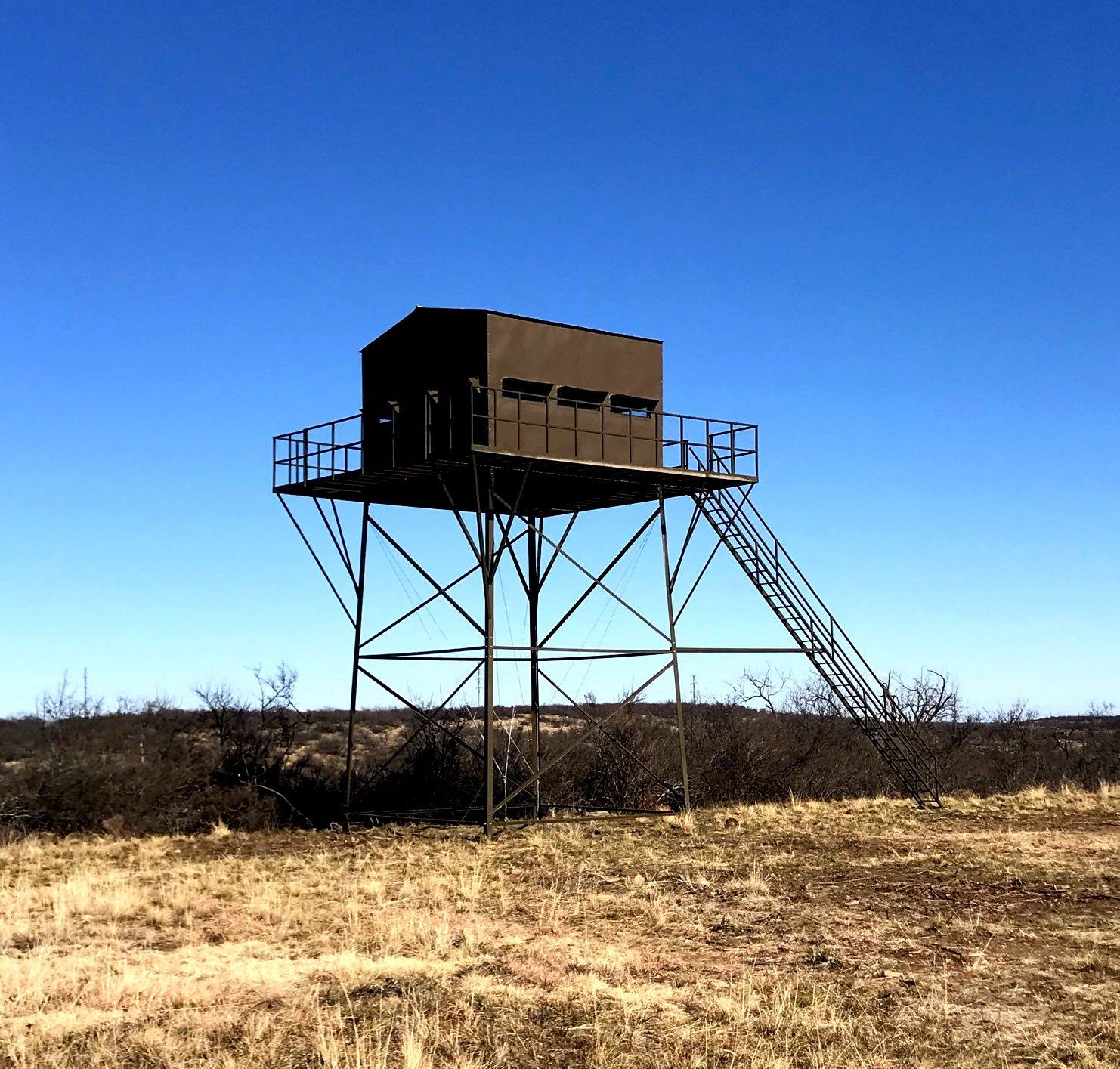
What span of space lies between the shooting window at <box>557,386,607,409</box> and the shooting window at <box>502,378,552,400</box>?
354 millimetres

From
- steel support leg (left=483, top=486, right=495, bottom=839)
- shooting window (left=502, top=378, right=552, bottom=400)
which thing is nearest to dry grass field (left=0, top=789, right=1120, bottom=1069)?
steel support leg (left=483, top=486, right=495, bottom=839)

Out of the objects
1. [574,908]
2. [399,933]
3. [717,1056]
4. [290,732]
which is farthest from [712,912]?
[290,732]

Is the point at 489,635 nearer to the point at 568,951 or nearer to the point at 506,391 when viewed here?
the point at 506,391

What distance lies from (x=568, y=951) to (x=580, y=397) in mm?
15362

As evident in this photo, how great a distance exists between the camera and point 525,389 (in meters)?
28.1

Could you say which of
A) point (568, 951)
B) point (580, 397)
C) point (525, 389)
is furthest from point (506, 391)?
point (568, 951)

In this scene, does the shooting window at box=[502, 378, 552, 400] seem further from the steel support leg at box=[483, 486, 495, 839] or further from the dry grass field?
the dry grass field

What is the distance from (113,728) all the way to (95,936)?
1819cm

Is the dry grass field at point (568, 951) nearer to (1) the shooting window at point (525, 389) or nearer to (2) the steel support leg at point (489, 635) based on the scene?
(2) the steel support leg at point (489, 635)

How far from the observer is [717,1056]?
11.6 m

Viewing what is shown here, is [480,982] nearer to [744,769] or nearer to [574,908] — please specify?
[574,908]

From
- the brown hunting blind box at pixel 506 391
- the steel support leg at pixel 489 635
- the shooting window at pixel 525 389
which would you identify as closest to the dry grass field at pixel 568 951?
the steel support leg at pixel 489 635

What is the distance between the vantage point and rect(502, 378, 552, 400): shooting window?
27.7 m

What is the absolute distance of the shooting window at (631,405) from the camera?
29453 mm
